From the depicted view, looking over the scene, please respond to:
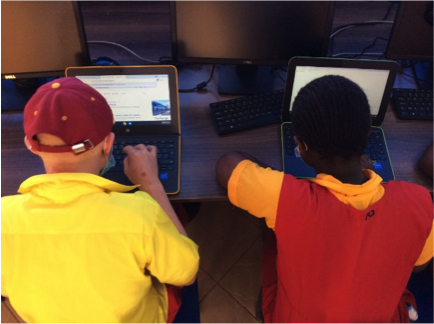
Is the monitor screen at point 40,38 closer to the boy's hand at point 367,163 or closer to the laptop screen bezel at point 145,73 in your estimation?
the laptop screen bezel at point 145,73

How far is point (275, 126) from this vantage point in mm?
1268

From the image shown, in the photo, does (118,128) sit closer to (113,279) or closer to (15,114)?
(15,114)

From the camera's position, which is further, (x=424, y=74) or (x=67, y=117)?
(x=424, y=74)

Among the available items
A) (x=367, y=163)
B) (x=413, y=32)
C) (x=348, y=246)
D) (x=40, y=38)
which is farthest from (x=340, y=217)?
(x=40, y=38)

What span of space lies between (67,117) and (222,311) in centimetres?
111

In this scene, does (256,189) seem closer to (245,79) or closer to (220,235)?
(245,79)

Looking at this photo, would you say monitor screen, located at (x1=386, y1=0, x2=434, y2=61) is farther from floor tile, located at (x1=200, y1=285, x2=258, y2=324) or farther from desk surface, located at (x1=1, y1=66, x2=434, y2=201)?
floor tile, located at (x1=200, y1=285, x2=258, y2=324)

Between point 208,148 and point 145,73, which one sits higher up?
point 145,73

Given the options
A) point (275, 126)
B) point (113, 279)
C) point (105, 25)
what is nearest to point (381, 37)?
point (275, 126)

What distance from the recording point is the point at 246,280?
1658 millimetres

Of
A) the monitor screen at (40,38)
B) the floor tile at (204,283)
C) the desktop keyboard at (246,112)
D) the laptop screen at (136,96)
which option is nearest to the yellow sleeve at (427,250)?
the desktop keyboard at (246,112)

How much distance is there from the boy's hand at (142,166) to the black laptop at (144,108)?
0.10 ft

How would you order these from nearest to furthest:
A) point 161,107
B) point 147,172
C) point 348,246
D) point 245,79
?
point 348,246
point 147,172
point 161,107
point 245,79

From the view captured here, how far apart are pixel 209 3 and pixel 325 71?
41cm
